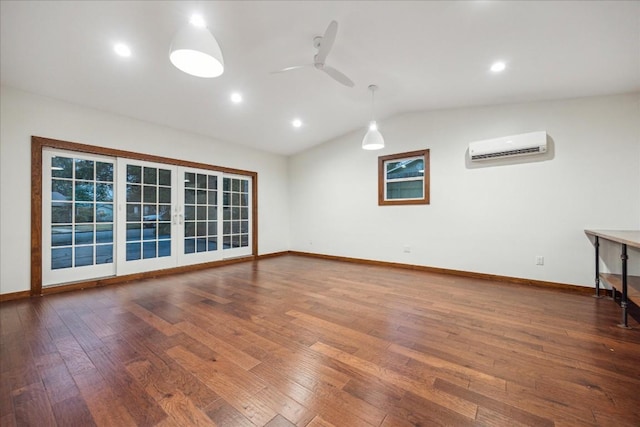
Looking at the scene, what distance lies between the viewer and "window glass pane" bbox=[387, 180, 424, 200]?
4.95m

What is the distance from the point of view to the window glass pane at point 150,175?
4434mm

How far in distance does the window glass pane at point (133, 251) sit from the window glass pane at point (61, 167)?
4.23 feet

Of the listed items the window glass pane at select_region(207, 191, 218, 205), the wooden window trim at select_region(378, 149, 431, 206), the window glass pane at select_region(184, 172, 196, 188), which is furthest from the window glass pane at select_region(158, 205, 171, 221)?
the wooden window trim at select_region(378, 149, 431, 206)

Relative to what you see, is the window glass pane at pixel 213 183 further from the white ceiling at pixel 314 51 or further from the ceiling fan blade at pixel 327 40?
the ceiling fan blade at pixel 327 40

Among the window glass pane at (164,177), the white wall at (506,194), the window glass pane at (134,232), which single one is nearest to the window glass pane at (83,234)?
the window glass pane at (134,232)

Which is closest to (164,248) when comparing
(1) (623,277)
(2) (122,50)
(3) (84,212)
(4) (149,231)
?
(4) (149,231)

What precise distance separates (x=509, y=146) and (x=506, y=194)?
728 millimetres

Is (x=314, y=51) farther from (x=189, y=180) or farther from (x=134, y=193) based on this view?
(x=134, y=193)

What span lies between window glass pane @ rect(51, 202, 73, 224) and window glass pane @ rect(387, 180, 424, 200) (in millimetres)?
5232

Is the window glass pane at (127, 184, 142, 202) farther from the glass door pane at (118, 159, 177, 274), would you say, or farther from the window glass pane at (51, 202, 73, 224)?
the window glass pane at (51, 202, 73, 224)

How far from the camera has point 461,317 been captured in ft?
8.73

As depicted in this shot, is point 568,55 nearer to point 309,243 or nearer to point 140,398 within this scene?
point 140,398

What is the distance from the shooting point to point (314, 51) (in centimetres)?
308

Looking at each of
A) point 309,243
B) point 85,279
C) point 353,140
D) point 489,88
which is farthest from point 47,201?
point 489,88
